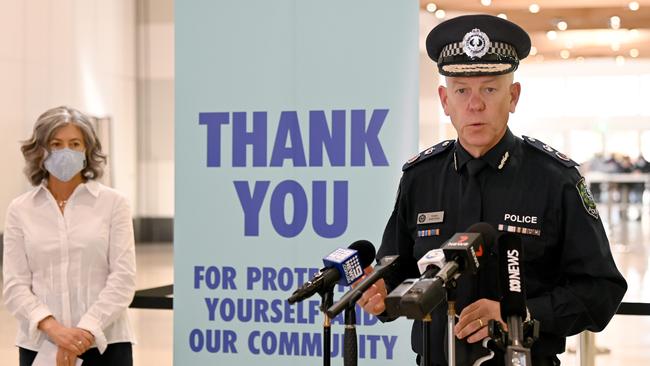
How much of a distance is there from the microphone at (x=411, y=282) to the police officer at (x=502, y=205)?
15.1 inches

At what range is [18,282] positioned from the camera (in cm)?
341

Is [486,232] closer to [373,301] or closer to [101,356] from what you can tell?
[373,301]

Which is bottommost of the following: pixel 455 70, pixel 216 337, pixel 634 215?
pixel 634 215

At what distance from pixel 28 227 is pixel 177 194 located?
0.63 metres

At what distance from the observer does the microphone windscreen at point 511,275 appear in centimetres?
179

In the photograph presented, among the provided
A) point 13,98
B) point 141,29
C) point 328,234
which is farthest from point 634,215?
Result: point 328,234

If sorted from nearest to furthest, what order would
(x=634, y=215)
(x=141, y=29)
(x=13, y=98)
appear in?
1. (x=13, y=98)
2. (x=141, y=29)
3. (x=634, y=215)

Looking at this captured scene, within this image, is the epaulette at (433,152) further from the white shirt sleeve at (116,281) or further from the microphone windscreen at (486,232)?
the white shirt sleeve at (116,281)

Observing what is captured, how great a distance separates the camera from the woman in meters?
3.37

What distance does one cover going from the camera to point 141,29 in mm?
17562

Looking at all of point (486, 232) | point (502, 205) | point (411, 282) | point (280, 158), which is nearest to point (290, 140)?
point (280, 158)

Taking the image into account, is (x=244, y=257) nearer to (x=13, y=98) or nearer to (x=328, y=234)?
(x=328, y=234)

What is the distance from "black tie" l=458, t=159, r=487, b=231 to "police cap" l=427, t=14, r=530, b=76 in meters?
0.23

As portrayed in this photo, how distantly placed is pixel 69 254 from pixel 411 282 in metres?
2.06
